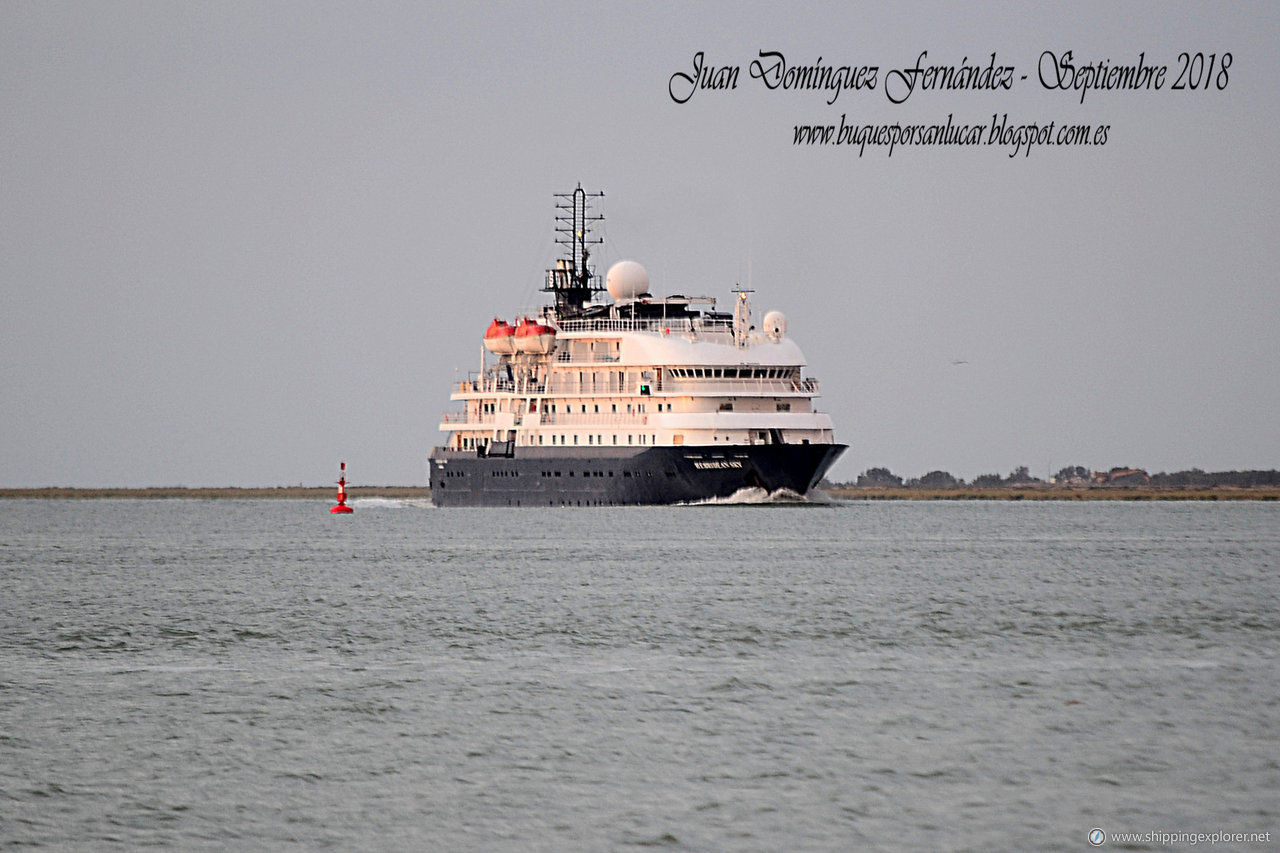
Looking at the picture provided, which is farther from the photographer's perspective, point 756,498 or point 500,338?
point 500,338

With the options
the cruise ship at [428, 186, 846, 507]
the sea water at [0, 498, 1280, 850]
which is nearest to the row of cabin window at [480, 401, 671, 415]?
the cruise ship at [428, 186, 846, 507]

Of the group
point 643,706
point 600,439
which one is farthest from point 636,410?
point 643,706

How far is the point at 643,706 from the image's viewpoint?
21.1 metres

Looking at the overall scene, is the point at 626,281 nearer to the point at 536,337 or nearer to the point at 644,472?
the point at 536,337

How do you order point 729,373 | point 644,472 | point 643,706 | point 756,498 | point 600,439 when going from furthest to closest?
point 600,439 → point 729,373 → point 756,498 → point 644,472 → point 643,706

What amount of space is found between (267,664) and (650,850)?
42.3ft

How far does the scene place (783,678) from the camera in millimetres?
23281

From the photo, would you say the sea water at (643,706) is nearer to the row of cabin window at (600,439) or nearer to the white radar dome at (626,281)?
the row of cabin window at (600,439)

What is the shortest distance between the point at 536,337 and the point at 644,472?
11.1m

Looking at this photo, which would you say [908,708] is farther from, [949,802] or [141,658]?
[141,658]

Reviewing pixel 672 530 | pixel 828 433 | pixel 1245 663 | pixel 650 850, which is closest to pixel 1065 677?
pixel 1245 663

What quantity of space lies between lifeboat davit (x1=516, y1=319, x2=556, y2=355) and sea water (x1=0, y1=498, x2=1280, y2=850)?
1571 inches

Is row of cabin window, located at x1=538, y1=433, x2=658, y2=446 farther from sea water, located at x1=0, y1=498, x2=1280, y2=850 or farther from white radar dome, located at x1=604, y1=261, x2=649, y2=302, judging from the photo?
sea water, located at x1=0, y1=498, x2=1280, y2=850

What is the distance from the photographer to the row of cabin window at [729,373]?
257ft
